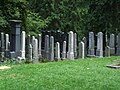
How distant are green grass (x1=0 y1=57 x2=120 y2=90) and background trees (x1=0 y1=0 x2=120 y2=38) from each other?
9659 millimetres

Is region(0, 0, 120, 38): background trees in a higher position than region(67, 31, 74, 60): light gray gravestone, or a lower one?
higher

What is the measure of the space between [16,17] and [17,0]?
2893mm

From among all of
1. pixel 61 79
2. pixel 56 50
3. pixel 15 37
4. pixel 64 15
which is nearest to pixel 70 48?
pixel 56 50

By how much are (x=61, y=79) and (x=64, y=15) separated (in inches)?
1122

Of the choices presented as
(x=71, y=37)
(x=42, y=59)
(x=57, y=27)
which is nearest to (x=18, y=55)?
(x=42, y=59)

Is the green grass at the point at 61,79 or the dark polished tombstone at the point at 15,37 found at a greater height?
the dark polished tombstone at the point at 15,37

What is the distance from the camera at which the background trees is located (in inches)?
832

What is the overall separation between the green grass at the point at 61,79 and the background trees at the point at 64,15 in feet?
31.7

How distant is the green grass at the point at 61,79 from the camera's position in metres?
8.28

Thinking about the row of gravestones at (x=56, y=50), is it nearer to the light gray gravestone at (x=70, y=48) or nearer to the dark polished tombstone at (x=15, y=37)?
the light gray gravestone at (x=70, y=48)

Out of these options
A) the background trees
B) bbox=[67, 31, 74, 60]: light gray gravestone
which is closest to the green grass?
bbox=[67, 31, 74, 60]: light gray gravestone

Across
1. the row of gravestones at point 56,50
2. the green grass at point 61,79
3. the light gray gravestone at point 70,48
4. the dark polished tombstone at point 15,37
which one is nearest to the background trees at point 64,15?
the dark polished tombstone at point 15,37

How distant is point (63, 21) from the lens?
37.2 meters

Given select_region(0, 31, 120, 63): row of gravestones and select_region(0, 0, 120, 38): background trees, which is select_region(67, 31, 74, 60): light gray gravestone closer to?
select_region(0, 31, 120, 63): row of gravestones
